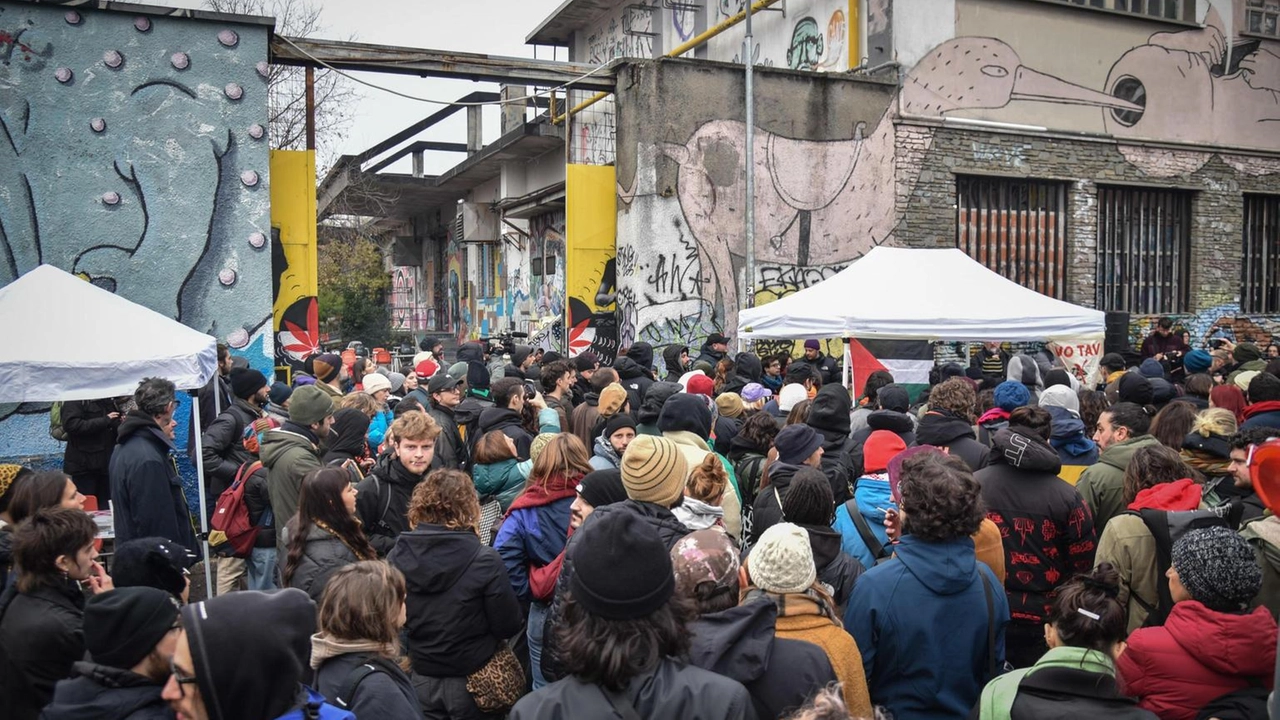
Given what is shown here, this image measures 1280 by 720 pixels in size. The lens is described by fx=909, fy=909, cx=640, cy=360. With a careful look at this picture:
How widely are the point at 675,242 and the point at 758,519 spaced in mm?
10427

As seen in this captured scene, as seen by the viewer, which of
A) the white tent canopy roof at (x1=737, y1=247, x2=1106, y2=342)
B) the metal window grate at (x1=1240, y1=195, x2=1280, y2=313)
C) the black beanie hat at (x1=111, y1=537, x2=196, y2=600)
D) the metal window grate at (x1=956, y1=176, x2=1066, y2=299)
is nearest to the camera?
the black beanie hat at (x1=111, y1=537, x2=196, y2=600)

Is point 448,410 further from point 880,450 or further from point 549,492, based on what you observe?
point 880,450

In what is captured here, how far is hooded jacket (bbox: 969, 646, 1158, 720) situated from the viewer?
8.38 feet

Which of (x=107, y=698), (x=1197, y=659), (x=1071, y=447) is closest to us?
(x=107, y=698)

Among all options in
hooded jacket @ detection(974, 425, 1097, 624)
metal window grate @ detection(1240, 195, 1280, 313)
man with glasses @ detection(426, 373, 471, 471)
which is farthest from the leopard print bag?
metal window grate @ detection(1240, 195, 1280, 313)

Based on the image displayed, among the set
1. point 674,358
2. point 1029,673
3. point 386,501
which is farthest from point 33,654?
point 674,358

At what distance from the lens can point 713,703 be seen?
217 centimetres

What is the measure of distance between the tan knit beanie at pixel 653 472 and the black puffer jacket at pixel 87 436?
5.26 metres

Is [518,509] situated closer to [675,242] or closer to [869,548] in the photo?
[869,548]

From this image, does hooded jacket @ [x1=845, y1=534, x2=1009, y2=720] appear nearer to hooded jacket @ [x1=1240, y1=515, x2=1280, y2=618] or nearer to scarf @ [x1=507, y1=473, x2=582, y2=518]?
hooded jacket @ [x1=1240, y1=515, x2=1280, y2=618]

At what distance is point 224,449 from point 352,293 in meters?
18.2

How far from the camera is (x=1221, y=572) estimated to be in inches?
115

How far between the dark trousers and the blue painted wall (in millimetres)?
9814

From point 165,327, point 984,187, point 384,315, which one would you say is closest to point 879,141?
point 984,187
